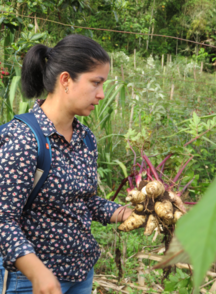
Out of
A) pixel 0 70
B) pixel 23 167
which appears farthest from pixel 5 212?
pixel 0 70

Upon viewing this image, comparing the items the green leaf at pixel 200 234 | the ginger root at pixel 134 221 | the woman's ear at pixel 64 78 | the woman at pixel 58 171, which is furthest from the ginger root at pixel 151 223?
the green leaf at pixel 200 234

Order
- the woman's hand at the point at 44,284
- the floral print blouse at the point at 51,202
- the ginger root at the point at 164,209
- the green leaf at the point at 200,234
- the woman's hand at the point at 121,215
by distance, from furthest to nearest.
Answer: the woman's hand at the point at 121,215
the ginger root at the point at 164,209
the floral print blouse at the point at 51,202
the woman's hand at the point at 44,284
the green leaf at the point at 200,234

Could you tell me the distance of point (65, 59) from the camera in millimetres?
1144

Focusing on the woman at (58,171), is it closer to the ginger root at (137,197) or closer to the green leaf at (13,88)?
the ginger root at (137,197)

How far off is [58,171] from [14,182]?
6.7 inches

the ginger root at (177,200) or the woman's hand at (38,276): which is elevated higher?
the ginger root at (177,200)

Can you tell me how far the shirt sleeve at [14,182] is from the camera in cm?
88

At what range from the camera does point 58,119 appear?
115 cm

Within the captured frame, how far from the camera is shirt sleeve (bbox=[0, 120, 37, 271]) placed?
0.88 metres

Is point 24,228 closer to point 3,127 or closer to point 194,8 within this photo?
point 3,127

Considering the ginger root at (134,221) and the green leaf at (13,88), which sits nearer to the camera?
the ginger root at (134,221)

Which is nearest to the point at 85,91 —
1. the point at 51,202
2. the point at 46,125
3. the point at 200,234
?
the point at 46,125

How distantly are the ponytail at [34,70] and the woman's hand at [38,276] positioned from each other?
695 mm

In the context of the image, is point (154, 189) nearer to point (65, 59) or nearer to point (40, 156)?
point (40, 156)
